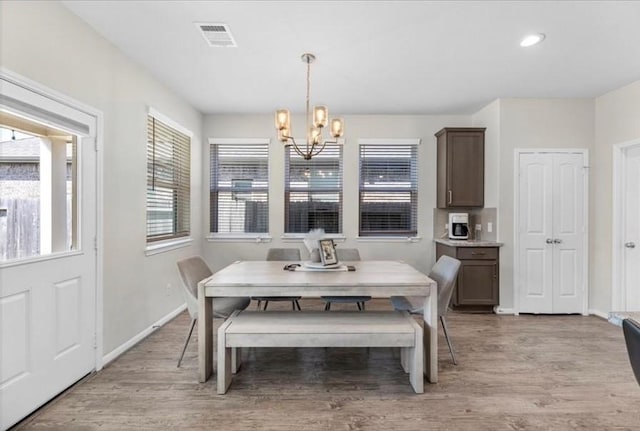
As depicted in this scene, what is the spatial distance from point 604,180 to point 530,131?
1.06 m

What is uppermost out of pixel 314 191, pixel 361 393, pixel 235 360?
pixel 314 191

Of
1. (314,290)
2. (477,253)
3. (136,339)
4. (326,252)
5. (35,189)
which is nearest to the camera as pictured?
(35,189)

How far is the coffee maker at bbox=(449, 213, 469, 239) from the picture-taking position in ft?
15.4

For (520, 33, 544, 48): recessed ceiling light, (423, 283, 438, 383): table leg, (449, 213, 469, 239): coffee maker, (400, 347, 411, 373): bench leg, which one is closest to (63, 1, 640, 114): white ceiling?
(520, 33, 544, 48): recessed ceiling light

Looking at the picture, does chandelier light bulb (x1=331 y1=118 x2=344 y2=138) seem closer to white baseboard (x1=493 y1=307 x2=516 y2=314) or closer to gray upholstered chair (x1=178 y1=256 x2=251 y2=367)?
gray upholstered chair (x1=178 y1=256 x2=251 y2=367)

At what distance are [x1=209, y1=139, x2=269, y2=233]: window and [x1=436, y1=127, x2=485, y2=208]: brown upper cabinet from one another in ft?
8.71

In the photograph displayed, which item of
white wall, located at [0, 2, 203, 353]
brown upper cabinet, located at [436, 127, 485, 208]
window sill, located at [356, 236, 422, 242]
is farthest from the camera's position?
window sill, located at [356, 236, 422, 242]

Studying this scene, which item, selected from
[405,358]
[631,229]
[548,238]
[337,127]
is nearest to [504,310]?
[548,238]

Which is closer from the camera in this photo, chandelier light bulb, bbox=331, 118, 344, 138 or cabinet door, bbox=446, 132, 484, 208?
chandelier light bulb, bbox=331, 118, 344, 138

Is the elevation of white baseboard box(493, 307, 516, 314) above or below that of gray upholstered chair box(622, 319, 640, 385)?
below

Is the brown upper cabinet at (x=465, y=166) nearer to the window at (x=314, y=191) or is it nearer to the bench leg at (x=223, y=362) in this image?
the window at (x=314, y=191)

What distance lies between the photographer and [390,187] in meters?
5.09

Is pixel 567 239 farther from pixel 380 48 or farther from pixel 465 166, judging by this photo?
pixel 380 48

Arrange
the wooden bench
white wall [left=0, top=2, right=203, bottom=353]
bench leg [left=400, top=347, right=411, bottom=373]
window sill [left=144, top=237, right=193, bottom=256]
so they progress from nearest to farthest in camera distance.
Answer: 1. white wall [left=0, top=2, right=203, bottom=353]
2. the wooden bench
3. bench leg [left=400, top=347, right=411, bottom=373]
4. window sill [left=144, top=237, right=193, bottom=256]
